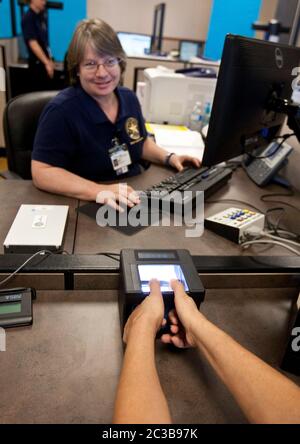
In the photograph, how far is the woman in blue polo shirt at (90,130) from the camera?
1.21 metres

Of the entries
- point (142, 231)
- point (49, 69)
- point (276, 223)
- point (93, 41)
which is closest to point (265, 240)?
point (276, 223)

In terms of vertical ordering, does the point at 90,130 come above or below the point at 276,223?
above

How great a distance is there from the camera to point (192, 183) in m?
1.27

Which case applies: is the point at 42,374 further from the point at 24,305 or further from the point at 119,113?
the point at 119,113

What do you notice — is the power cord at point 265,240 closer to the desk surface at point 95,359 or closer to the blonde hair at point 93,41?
the desk surface at point 95,359

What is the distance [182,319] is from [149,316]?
0.07 m

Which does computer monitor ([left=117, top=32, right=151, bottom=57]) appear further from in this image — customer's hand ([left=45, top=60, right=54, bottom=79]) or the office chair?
the office chair

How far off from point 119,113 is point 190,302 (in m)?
1.03

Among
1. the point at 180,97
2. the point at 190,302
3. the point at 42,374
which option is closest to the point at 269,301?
the point at 190,302

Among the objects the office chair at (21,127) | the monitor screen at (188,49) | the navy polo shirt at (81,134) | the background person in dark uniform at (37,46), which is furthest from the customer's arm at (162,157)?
the monitor screen at (188,49)

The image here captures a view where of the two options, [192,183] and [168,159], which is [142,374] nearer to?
[192,183]

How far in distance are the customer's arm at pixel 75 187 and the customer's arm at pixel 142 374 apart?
0.53 metres

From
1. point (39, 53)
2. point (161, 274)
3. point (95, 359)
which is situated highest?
point (39, 53)

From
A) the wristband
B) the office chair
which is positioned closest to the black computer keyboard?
the wristband
